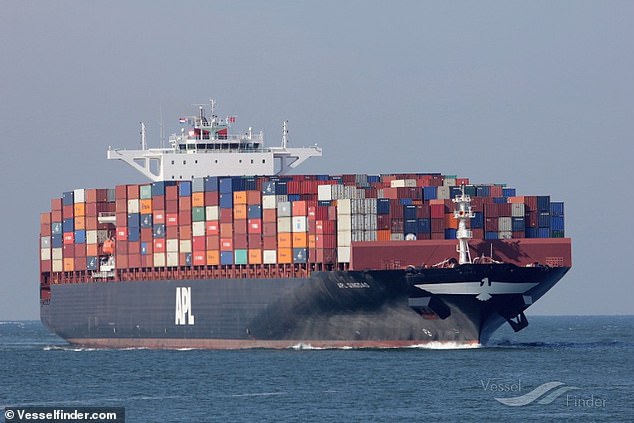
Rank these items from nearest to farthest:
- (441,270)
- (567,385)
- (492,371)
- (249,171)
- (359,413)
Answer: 1. (359,413)
2. (567,385)
3. (492,371)
4. (441,270)
5. (249,171)

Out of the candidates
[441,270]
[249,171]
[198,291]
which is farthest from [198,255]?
[441,270]

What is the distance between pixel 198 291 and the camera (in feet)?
261

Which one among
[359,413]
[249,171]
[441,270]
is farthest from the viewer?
[249,171]

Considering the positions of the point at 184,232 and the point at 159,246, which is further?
the point at 159,246

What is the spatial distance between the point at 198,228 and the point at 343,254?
34.5 feet

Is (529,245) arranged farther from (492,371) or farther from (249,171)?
(249,171)

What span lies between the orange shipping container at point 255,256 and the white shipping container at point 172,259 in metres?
5.72

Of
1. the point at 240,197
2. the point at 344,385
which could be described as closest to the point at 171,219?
the point at 240,197

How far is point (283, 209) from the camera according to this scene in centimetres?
7506

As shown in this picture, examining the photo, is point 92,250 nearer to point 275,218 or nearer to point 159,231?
point 159,231

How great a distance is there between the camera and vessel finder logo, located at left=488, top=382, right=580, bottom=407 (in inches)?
2046

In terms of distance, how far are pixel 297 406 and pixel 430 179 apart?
94.8 feet

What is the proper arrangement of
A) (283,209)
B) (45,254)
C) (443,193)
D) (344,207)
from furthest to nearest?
(45,254) → (283,209) → (443,193) → (344,207)

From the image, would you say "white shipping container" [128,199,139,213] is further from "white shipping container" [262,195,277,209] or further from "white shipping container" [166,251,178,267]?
"white shipping container" [262,195,277,209]
